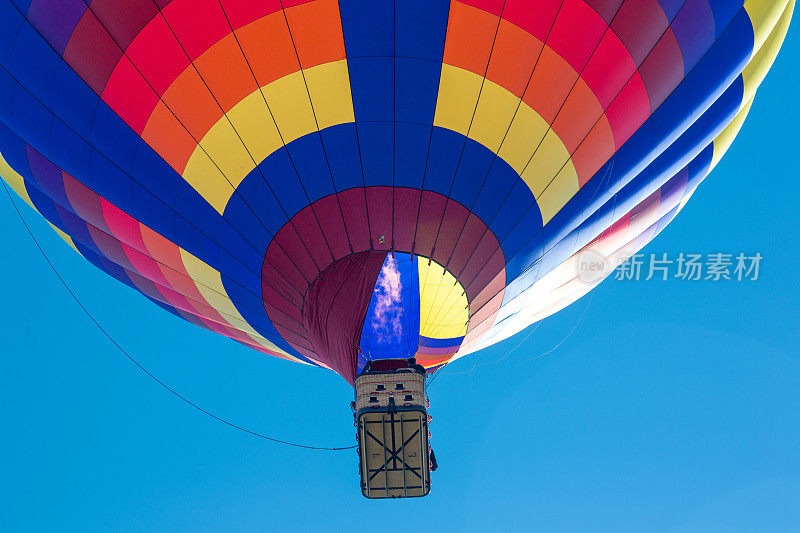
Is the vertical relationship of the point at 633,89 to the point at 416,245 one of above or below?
above

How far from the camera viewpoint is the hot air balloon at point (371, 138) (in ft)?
20.2

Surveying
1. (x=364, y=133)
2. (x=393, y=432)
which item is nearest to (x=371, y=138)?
(x=364, y=133)

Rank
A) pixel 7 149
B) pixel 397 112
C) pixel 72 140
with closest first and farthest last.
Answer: pixel 397 112 → pixel 72 140 → pixel 7 149

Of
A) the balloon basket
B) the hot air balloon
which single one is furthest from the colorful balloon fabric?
the balloon basket

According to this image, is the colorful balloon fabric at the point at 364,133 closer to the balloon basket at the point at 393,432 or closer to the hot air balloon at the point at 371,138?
the hot air balloon at the point at 371,138

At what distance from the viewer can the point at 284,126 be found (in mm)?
6445

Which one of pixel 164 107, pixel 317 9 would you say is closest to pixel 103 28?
pixel 164 107

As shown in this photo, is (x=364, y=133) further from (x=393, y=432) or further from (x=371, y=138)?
(x=393, y=432)

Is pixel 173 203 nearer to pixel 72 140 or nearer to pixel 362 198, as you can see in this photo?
pixel 72 140

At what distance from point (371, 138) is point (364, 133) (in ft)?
0.23

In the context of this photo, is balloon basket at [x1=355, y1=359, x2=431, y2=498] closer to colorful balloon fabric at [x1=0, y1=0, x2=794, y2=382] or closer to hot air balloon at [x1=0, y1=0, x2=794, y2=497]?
hot air balloon at [x1=0, y1=0, x2=794, y2=497]

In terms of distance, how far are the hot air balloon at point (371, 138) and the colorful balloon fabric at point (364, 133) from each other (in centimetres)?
2

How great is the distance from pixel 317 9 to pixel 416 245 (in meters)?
2.17

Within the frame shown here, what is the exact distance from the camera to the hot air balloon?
6145 mm
